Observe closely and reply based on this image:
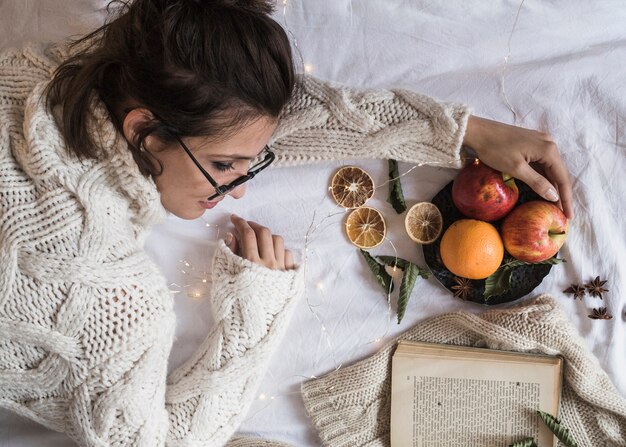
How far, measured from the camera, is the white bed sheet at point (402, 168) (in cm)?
113

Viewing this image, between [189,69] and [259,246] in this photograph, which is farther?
[259,246]

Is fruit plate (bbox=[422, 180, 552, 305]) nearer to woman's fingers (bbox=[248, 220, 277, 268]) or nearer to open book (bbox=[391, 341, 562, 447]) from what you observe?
open book (bbox=[391, 341, 562, 447])

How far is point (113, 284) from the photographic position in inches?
35.5

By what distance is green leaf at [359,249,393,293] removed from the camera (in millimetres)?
1178

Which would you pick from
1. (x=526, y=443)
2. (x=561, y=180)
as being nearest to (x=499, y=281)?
(x=561, y=180)

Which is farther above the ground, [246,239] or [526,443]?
[246,239]

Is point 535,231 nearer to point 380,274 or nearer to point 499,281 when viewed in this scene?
point 499,281

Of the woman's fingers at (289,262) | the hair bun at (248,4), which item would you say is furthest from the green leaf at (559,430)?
the hair bun at (248,4)

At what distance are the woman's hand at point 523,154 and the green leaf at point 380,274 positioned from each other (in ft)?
1.00

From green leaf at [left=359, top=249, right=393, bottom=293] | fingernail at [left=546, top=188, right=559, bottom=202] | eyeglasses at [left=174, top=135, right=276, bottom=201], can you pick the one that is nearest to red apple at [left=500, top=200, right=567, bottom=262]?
fingernail at [left=546, top=188, right=559, bottom=202]

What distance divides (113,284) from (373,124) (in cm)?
56

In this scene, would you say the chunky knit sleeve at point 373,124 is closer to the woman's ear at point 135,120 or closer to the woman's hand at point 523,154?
the woman's hand at point 523,154

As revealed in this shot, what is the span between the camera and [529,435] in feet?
3.79

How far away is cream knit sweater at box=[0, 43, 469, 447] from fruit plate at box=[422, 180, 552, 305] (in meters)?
0.11
